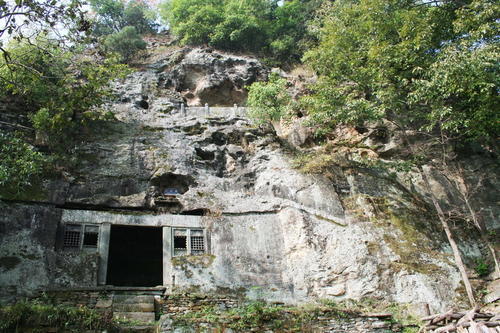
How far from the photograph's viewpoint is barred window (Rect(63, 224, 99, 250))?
1570cm

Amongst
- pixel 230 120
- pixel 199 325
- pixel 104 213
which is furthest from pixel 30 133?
pixel 199 325

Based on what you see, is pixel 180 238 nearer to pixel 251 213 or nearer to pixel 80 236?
pixel 251 213

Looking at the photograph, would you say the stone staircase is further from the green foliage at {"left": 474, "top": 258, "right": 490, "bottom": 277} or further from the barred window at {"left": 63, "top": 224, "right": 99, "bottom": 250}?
the green foliage at {"left": 474, "top": 258, "right": 490, "bottom": 277}

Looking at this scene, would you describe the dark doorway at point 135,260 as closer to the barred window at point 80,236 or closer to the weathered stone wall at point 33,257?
the barred window at point 80,236

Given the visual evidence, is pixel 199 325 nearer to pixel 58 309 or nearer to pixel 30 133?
pixel 58 309

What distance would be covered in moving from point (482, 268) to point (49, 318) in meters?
14.6

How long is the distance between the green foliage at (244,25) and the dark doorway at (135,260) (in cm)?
1583

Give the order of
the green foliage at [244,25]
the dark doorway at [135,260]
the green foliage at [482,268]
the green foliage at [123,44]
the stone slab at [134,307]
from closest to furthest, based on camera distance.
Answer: the stone slab at [134,307] → the green foliage at [482,268] → the dark doorway at [135,260] → the green foliage at [123,44] → the green foliage at [244,25]

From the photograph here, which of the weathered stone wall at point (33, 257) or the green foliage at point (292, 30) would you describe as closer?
the weathered stone wall at point (33, 257)

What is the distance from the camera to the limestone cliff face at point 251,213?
1527 centimetres

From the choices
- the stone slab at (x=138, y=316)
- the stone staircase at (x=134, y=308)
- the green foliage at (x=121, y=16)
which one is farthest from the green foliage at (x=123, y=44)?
the stone slab at (x=138, y=316)

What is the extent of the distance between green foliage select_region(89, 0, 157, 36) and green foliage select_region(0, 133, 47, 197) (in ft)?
71.1

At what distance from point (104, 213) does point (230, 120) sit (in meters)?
8.52

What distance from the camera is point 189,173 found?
1895 cm
